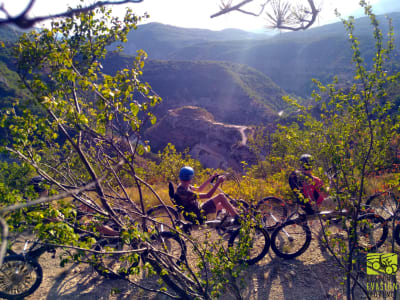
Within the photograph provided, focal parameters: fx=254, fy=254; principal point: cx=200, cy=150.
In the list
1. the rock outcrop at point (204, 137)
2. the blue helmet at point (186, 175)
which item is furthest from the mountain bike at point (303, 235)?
the rock outcrop at point (204, 137)

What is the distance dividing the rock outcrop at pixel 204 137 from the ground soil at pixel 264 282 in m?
31.7

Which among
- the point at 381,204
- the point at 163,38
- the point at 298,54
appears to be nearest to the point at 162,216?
the point at 381,204

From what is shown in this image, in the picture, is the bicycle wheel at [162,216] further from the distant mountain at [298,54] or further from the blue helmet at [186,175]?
the distant mountain at [298,54]

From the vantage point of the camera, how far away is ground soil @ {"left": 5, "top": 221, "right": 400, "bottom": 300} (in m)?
3.38

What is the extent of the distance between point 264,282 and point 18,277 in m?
3.28

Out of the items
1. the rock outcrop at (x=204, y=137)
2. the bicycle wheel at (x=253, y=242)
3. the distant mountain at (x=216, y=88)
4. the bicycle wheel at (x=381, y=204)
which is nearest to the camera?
the bicycle wheel at (x=253, y=242)

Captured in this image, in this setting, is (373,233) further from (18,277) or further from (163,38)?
(163,38)

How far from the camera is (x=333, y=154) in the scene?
268 cm

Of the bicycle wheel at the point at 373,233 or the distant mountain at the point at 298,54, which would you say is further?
the distant mountain at the point at 298,54

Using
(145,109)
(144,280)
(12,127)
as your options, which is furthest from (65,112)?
(144,280)

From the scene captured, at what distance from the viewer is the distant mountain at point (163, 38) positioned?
15925 centimetres

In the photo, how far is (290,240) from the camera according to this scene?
3.95m

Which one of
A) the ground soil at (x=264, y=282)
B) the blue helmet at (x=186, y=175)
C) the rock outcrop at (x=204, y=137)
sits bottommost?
the rock outcrop at (x=204, y=137)

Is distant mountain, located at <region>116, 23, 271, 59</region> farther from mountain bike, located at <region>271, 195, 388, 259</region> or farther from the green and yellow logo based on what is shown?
the green and yellow logo
